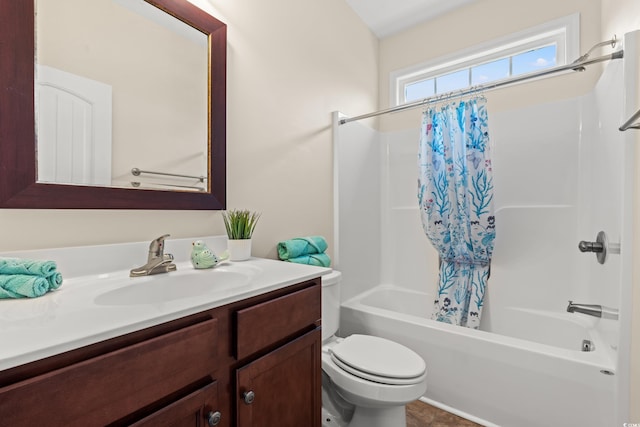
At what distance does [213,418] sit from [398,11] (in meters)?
2.80

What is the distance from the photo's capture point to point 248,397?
80 cm

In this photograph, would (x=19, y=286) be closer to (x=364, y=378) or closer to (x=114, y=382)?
(x=114, y=382)

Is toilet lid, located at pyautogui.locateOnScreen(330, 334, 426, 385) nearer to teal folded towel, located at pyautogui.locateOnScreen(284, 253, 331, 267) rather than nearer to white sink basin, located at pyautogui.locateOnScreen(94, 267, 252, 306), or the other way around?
teal folded towel, located at pyautogui.locateOnScreen(284, 253, 331, 267)

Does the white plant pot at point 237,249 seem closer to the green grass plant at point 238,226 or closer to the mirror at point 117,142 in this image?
the green grass plant at point 238,226

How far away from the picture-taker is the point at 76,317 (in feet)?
2.02

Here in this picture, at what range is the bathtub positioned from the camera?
1.31 meters

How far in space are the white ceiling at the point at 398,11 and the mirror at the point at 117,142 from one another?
1.45m

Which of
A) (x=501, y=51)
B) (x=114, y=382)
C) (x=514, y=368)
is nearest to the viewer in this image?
(x=114, y=382)

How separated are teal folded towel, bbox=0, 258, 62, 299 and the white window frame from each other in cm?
262

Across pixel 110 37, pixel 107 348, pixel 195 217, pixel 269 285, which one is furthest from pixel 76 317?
pixel 110 37

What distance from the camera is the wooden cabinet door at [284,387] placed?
812mm

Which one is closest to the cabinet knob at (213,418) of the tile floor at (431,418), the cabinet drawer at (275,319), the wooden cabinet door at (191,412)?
the wooden cabinet door at (191,412)

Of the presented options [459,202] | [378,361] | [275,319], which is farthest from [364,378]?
[459,202]

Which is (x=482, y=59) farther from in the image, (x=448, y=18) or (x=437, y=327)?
(x=437, y=327)
